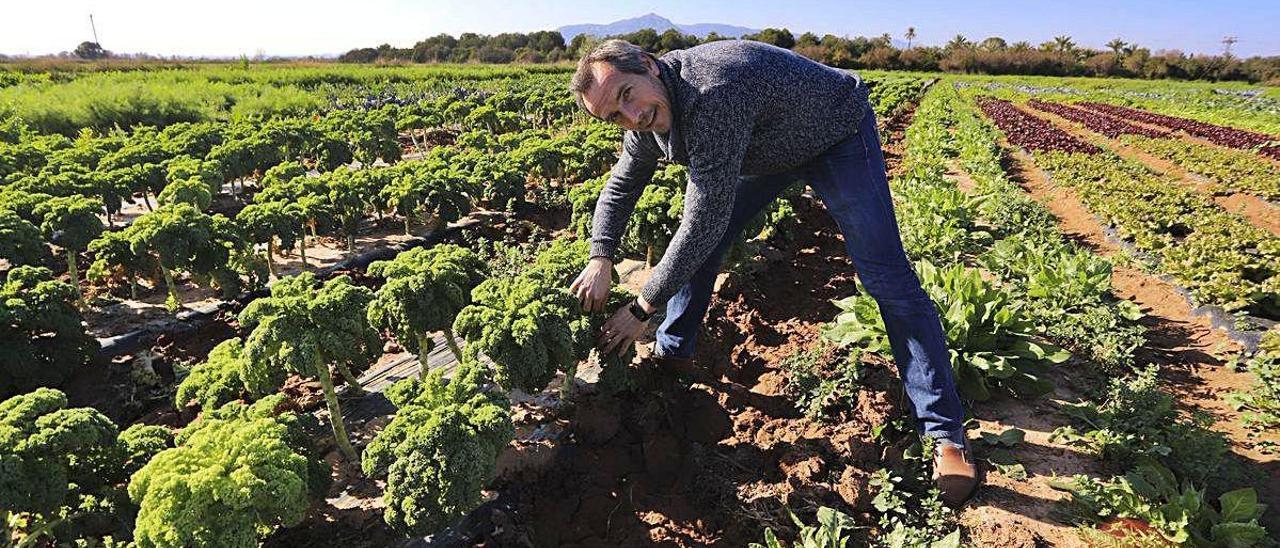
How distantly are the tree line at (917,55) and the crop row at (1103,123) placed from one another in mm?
28375

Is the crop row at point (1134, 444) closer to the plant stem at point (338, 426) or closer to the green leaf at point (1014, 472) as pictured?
the green leaf at point (1014, 472)

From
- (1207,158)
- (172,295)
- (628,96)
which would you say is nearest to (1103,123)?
(1207,158)

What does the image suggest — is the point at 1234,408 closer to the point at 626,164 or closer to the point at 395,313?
the point at 626,164

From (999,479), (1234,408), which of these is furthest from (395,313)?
(1234,408)

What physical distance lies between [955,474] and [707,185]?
5.75 feet

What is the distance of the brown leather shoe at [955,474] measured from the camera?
2.75 meters

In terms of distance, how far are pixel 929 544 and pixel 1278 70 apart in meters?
80.0

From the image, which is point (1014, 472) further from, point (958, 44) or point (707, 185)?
point (958, 44)

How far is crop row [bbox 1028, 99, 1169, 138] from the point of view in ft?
55.0

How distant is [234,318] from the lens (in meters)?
5.81

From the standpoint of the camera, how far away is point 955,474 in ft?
9.03

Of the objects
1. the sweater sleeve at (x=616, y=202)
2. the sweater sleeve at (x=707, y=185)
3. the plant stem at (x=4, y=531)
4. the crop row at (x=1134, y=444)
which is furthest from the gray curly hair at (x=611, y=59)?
the plant stem at (x=4, y=531)

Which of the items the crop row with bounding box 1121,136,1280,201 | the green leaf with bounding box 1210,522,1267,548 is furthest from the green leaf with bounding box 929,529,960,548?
the crop row with bounding box 1121,136,1280,201

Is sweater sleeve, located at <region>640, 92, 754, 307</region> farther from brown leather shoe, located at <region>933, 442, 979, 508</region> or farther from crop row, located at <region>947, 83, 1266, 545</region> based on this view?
crop row, located at <region>947, 83, 1266, 545</region>
